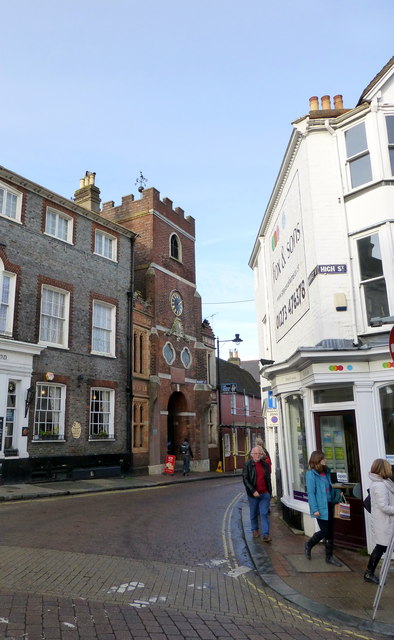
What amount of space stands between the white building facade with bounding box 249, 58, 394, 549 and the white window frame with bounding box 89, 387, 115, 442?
37.6ft

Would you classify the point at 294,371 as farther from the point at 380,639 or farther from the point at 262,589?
the point at 380,639

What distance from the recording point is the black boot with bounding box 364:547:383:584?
625 centimetres

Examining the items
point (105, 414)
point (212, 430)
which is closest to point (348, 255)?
point (105, 414)

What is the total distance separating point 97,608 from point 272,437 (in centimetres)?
1113

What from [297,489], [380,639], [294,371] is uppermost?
[294,371]

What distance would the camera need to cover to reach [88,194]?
24641 millimetres

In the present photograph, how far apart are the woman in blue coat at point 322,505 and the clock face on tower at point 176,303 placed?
20.7 m

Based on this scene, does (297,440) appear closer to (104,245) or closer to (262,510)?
(262,510)

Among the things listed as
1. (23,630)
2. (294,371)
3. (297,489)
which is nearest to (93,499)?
(297,489)

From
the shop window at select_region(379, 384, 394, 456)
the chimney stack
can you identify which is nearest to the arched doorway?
the chimney stack

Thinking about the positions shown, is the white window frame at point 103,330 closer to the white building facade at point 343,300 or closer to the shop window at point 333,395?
the white building facade at point 343,300

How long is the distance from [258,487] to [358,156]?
263 inches

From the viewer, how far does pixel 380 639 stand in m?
4.77

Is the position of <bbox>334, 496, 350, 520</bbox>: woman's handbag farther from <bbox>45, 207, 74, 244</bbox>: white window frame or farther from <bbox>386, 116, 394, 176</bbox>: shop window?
<bbox>45, 207, 74, 244</bbox>: white window frame
